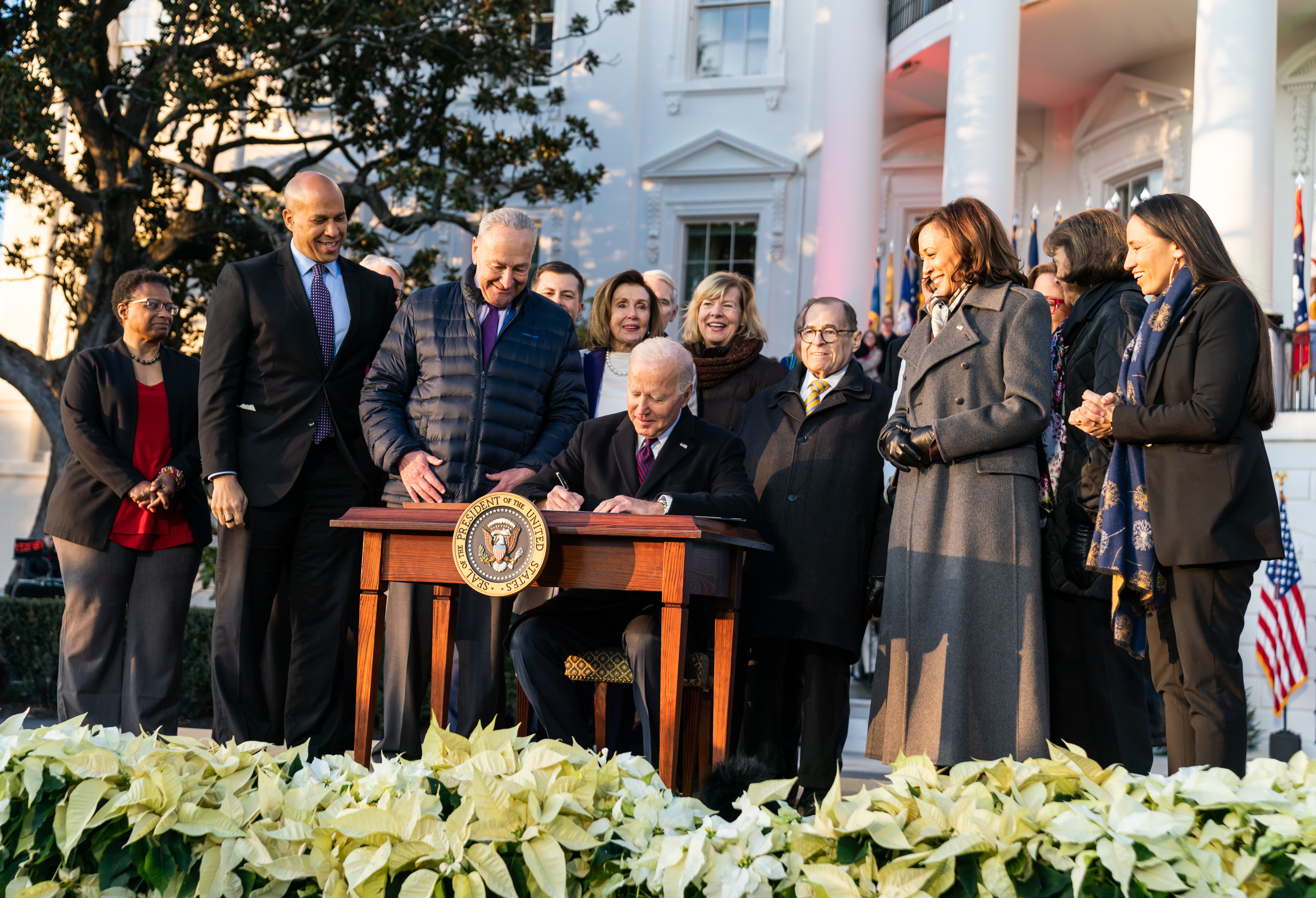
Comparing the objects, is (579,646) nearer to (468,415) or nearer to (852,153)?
(468,415)

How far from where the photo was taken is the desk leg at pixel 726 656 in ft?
11.9

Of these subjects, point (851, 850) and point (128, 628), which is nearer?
point (851, 850)

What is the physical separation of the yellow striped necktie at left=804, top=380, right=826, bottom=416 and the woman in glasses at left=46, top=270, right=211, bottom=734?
2.50 m

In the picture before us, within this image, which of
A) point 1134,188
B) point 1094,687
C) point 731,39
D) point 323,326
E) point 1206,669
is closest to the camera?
point 1206,669

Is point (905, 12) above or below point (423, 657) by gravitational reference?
above

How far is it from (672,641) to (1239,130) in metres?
8.93

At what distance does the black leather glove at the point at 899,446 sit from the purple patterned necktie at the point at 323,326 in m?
2.07

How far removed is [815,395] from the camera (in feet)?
15.1

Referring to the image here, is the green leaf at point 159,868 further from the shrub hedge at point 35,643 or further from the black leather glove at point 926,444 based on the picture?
the shrub hedge at point 35,643

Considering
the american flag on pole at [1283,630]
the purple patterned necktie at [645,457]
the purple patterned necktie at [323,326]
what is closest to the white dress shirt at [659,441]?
the purple patterned necktie at [645,457]

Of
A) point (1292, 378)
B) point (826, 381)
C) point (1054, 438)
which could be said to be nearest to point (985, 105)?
point (1292, 378)

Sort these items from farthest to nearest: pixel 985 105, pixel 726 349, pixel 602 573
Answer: pixel 985 105, pixel 726 349, pixel 602 573

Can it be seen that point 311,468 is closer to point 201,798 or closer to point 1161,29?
point 201,798

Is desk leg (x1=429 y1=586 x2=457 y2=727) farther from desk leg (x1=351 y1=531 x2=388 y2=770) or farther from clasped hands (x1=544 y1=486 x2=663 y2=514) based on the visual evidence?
clasped hands (x1=544 y1=486 x2=663 y2=514)
